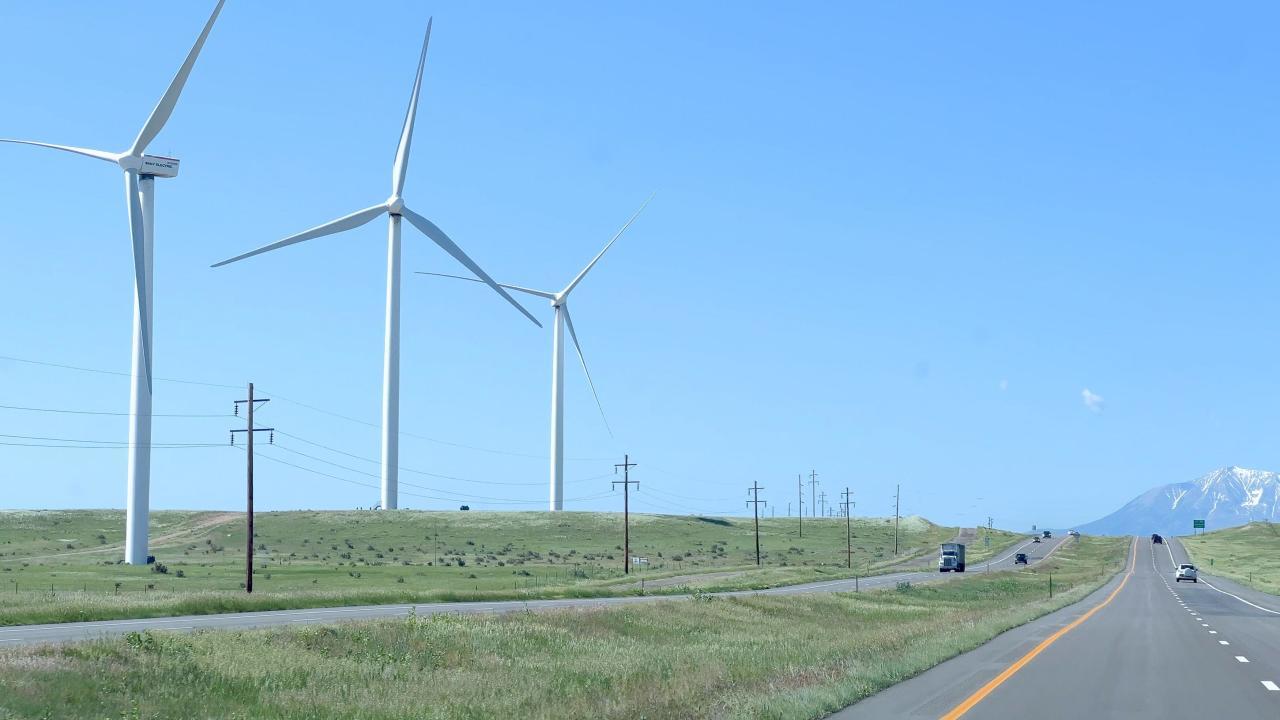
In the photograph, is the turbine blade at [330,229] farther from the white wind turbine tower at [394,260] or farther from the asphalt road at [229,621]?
the asphalt road at [229,621]

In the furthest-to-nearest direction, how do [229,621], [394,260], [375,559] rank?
[375,559]
[394,260]
[229,621]

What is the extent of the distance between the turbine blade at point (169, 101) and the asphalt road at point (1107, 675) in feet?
177

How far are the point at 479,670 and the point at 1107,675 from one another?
521 inches

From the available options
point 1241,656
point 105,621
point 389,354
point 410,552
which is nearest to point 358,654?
point 105,621

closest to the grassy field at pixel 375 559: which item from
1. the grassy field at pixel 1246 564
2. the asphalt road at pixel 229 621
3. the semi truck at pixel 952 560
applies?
the asphalt road at pixel 229 621

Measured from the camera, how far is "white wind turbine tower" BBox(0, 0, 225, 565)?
242 ft

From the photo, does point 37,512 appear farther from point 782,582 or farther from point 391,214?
point 782,582

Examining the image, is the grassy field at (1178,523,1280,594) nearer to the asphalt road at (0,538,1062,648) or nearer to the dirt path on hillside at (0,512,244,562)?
the asphalt road at (0,538,1062,648)

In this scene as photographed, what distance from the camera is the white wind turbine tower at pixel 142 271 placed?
73812 mm

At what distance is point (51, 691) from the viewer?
66.1 feet

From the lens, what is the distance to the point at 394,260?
10400cm

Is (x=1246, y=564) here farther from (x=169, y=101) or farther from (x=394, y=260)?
(x=169, y=101)

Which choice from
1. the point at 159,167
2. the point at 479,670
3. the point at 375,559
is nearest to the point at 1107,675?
the point at 479,670

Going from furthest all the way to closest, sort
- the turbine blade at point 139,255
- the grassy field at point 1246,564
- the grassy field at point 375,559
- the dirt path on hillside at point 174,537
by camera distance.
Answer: the dirt path on hillside at point 174,537
the grassy field at point 1246,564
the turbine blade at point 139,255
the grassy field at point 375,559
